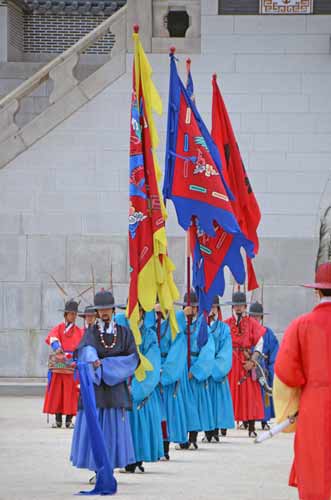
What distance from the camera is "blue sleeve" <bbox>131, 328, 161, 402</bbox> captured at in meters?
12.9

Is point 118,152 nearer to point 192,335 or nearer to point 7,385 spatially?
point 7,385

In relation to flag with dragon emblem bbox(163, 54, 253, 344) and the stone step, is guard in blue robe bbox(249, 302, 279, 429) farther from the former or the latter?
the stone step

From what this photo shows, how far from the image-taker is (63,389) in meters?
18.4

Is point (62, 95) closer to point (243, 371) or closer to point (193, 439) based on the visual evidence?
point (243, 371)

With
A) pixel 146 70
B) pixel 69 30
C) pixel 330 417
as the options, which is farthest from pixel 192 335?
pixel 69 30

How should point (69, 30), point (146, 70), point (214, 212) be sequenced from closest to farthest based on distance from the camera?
point (146, 70)
point (214, 212)
point (69, 30)

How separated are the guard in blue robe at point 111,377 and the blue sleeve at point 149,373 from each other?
2.58ft

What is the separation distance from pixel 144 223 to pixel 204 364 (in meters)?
3.68

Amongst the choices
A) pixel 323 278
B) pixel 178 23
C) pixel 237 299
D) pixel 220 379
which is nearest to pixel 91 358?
pixel 323 278

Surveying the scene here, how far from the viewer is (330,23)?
23.0 m

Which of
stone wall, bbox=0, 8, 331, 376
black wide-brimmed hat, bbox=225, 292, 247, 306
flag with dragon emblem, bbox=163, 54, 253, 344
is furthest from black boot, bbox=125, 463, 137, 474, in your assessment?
stone wall, bbox=0, 8, 331, 376

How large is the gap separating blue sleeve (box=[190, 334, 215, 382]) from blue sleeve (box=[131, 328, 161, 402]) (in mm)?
2672

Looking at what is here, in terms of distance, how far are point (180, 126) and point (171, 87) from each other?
385mm

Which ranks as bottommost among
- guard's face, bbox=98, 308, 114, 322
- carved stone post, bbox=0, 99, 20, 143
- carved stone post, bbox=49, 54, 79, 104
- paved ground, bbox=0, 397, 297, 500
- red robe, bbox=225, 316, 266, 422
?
paved ground, bbox=0, 397, 297, 500
